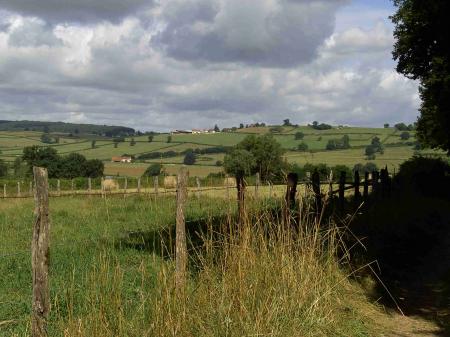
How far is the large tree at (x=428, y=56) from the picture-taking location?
14875 mm

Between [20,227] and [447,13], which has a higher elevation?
[447,13]

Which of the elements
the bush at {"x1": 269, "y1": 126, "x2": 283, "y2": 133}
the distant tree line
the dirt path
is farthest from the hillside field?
the dirt path

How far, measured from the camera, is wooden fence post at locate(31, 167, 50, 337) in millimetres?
4688

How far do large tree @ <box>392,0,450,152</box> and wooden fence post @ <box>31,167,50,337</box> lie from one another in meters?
11.7

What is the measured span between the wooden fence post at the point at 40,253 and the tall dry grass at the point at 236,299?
0.19 m

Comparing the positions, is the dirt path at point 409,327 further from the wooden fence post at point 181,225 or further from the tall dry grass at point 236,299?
the wooden fence post at point 181,225

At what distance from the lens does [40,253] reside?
15.5ft

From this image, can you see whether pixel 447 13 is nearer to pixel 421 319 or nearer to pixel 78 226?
→ pixel 421 319

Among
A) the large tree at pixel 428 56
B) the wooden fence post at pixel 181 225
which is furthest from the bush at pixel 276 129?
the wooden fence post at pixel 181 225

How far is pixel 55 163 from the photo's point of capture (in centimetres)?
7581

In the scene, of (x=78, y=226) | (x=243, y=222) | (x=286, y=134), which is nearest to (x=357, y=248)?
(x=243, y=222)

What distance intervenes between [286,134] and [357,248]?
310 feet

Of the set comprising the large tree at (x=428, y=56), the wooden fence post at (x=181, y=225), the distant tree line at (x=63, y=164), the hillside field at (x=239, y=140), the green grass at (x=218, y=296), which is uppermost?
the large tree at (x=428, y=56)

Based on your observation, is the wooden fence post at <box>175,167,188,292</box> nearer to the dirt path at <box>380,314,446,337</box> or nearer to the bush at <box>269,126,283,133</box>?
the dirt path at <box>380,314,446,337</box>
